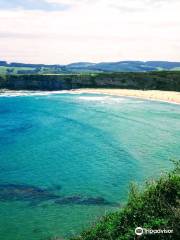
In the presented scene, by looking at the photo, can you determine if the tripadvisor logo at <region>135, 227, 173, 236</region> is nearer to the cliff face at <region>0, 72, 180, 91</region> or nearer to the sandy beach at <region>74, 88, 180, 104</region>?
the sandy beach at <region>74, 88, 180, 104</region>

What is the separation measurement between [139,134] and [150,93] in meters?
66.4

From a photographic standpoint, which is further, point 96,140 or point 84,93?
point 84,93

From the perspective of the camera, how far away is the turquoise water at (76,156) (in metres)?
35.2

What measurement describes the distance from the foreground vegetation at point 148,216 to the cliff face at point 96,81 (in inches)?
4842

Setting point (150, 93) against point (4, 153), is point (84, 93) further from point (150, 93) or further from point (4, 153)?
point (4, 153)

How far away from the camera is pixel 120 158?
55562mm

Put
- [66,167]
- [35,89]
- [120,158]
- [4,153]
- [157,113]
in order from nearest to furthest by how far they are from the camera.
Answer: [66,167] → [120,158] → [4,153] → [157,113] → [35,89]

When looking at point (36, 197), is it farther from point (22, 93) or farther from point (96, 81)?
point (96, 81)

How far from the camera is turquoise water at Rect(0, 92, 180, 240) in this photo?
35.2m

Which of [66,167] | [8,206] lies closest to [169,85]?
[66,167]

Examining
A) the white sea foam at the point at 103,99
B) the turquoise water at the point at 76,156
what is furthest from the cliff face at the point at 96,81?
the turquoise water at the point at 76,156

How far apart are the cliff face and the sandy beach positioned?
4137mm

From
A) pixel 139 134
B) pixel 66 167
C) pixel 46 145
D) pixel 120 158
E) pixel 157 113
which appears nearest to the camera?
pixel 66 167

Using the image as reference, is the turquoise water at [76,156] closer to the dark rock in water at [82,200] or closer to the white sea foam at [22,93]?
the dark rock in water at [82,200]
